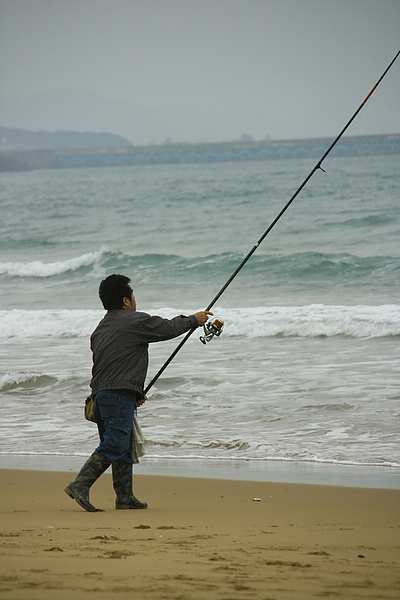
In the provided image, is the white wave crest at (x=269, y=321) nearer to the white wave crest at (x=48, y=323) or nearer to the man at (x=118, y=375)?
the white wave crest at (x=48, y=323)

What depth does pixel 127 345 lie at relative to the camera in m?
3.53

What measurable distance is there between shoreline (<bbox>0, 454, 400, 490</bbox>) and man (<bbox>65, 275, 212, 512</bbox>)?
1.10 meters

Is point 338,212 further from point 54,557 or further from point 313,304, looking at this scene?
point 54,557

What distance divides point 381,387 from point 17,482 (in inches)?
141

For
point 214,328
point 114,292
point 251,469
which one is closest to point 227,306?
point 251,469

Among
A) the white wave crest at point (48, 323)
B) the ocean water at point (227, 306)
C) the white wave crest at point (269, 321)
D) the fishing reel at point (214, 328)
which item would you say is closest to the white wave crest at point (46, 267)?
the ocean water at point (227, 306)

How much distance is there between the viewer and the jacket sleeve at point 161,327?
3475mm

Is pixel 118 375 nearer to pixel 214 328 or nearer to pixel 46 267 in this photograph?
pixel 214 328

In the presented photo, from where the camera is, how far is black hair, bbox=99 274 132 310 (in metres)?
3.59

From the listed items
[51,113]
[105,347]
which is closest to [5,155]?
[51,113]

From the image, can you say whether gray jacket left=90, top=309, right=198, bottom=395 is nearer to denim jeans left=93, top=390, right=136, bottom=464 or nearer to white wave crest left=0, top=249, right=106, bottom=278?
denim jeans left=93, top=390, right=136, bottom=464

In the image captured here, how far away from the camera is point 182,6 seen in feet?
142

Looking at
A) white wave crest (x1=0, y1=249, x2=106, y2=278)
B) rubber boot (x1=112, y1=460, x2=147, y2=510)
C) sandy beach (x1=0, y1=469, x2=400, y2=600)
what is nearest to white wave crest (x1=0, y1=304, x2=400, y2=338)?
white wave crest (x1=0, y1=249, x2=106, y2=278)

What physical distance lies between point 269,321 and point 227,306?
227 centimetres
